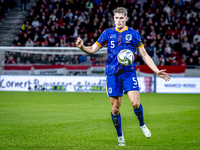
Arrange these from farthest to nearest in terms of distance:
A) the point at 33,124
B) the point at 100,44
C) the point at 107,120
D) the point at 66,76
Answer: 1. the point at 66,76
2. the point at 107,120
3. the point at 33,124
4. the point at 100,44

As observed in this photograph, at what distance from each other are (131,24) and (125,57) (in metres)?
17.3

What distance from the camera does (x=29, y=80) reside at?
17.2 meters

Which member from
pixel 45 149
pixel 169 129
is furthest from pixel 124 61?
pixel 169 129

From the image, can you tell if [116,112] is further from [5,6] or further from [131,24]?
[5,6]

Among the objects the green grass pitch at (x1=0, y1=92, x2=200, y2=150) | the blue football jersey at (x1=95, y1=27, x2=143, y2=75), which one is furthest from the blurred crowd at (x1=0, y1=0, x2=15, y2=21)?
the blue football jersey at (x1=95, y1=27, x2=143, y2=75)

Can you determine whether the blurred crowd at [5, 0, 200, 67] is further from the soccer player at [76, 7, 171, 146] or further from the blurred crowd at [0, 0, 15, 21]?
the soccer player at [76, 7, 171, 146]

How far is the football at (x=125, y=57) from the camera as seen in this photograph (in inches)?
197

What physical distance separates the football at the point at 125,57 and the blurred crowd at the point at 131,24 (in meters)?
13.3

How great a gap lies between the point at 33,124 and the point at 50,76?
10074mm

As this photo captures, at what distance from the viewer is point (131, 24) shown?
21906mm

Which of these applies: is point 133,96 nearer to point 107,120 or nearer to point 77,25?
point 107,120

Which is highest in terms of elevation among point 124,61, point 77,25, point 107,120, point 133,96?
point 77,25

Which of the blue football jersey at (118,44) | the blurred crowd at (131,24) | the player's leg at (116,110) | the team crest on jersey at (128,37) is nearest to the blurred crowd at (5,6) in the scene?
the blurred crowd at (131,24)

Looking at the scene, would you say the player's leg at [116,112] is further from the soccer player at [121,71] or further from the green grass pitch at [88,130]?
the green grass pitch at [88,130]
